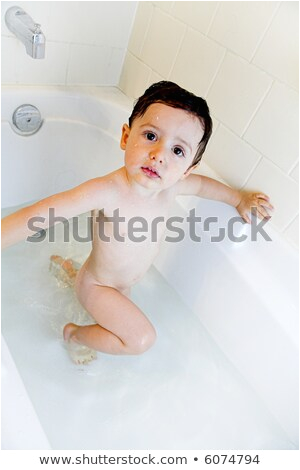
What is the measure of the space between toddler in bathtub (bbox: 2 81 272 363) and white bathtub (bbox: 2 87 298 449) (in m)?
0.13

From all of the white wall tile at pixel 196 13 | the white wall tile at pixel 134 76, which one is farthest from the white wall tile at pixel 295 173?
the white wall tile at pixel 134 76

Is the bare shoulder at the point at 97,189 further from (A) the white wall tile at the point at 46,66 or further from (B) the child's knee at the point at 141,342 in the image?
(A) the white wall tile at the point at 46,66

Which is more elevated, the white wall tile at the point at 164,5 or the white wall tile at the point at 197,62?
the white wall tile at the point at 164,5

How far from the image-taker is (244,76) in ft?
2.89

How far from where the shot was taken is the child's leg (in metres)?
0.79

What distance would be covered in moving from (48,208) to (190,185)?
375mm

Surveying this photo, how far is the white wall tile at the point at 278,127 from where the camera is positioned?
0.81 meters

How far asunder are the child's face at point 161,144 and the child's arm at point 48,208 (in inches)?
3.8

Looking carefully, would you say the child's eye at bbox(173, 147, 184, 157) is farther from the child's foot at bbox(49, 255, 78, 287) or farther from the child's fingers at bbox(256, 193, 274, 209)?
the child's foot at bbox(49, 255, 78, 287)

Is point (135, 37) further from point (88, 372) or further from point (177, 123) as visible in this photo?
point (88, 372)

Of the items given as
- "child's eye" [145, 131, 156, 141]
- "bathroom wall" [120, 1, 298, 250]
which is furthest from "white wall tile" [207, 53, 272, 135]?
"child's eye" [145, 131, 156, 141]

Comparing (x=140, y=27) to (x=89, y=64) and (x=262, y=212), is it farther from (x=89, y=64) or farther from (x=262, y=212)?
(x=262, y=212)

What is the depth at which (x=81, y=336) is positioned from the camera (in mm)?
864

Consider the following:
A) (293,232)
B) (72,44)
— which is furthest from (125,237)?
(72,44)
